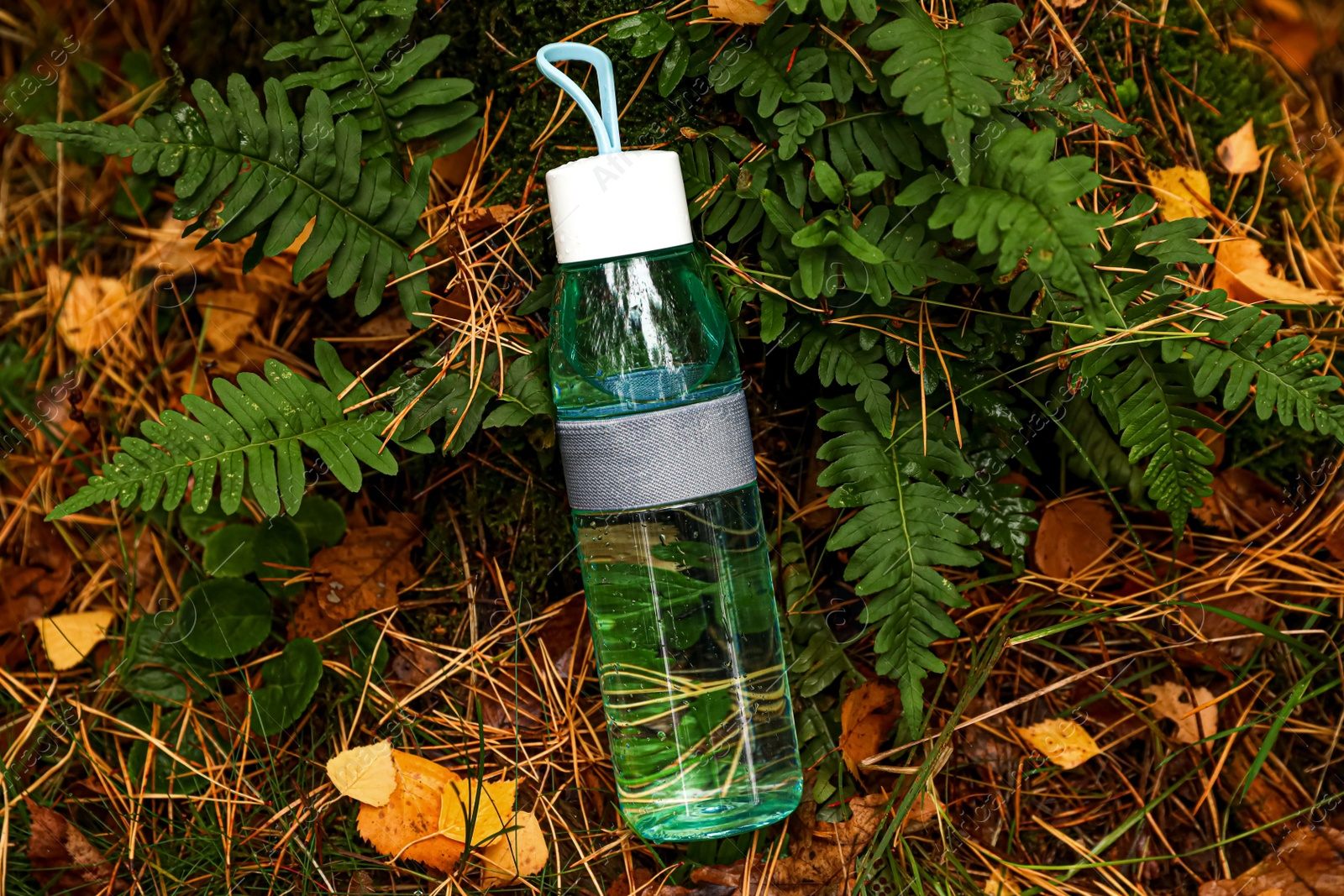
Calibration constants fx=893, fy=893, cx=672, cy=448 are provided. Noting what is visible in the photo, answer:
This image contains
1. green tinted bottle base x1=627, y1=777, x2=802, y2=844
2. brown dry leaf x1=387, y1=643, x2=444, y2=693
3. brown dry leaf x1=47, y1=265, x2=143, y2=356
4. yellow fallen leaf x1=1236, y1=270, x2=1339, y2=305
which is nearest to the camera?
green tinted bottle base x1=627, y1=777, x2=802, y2=844

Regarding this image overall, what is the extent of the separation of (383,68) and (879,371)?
135 centimetres

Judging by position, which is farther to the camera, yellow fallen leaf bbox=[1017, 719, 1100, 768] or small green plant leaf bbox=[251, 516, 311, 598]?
small green plant leaf bbox=[251, 516, 311, 598]

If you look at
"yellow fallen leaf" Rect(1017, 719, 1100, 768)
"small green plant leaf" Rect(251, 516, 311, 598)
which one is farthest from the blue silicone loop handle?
"yellow fallen leaf" Rect(1017, 719, 1100, 768)

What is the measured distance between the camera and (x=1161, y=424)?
198 centimetres

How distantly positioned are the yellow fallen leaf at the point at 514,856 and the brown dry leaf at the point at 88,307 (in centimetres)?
180

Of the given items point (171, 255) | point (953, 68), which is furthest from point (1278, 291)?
point (171, 255)

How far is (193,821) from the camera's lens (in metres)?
2.21

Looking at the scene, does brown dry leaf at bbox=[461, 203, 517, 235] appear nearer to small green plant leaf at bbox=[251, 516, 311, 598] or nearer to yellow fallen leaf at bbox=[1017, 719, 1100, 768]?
small green plant leaf at bbox=[251, 516, 311, 598]

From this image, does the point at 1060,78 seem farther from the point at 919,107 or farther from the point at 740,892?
the point at 740,892

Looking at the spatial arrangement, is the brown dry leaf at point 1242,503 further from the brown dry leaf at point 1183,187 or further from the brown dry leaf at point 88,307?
the brown dry leaf at point 88,307

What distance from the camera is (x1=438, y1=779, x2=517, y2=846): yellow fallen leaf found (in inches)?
82.7

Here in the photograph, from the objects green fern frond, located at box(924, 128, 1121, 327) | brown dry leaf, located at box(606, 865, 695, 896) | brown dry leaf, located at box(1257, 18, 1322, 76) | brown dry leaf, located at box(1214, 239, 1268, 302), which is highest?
brown dry leaf, located at box(1257, 18, 1322, 76)

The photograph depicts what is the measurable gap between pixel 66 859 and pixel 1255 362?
3.01 meters

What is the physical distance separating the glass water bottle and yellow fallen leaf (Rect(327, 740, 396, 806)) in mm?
544
